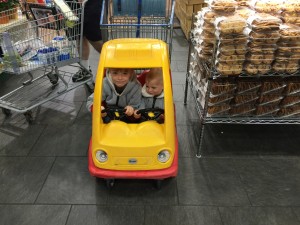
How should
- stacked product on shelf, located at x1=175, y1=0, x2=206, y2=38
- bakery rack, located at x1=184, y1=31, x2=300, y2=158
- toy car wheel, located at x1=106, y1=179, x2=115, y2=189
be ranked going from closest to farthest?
toy car wheel, located at x1=106, y1=179, x2=115, y2=189
bakery rack, located at x1=184, y1=31, x2=300, y2=158
stacked product on shelf, located at x1=175, y1=0, x2=206, y2=38

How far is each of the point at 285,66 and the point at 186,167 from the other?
2.99 ft

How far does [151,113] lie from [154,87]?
7.2 inches

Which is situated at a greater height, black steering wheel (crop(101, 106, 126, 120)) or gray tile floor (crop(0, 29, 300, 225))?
black steering wheel (crop(101, 106, 126, 120))

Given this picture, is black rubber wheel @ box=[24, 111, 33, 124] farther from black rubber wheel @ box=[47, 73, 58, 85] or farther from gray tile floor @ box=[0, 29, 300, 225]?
black rubber wheel @ box=[47, 73, 58, 85]

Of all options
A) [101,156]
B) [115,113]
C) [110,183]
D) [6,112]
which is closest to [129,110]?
[115,113]

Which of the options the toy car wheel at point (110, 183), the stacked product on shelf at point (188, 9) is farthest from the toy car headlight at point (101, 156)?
the stacked product on shelf at point (188, 9)

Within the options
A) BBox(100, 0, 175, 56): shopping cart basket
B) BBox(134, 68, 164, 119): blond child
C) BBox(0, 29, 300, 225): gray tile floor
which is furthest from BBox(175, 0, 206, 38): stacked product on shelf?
BBox(134, 68, 164, 119): blond child

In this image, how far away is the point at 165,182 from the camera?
176cm

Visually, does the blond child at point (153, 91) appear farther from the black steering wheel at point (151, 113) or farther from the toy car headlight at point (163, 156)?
the toy car headlight at point (163, 156)

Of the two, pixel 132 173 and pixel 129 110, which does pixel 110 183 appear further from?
pixel 129 110

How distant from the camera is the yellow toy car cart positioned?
1527mm

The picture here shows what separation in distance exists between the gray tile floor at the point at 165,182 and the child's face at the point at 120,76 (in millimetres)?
617

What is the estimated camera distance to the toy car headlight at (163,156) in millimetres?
1553

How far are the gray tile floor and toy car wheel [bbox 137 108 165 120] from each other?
1.40ft
